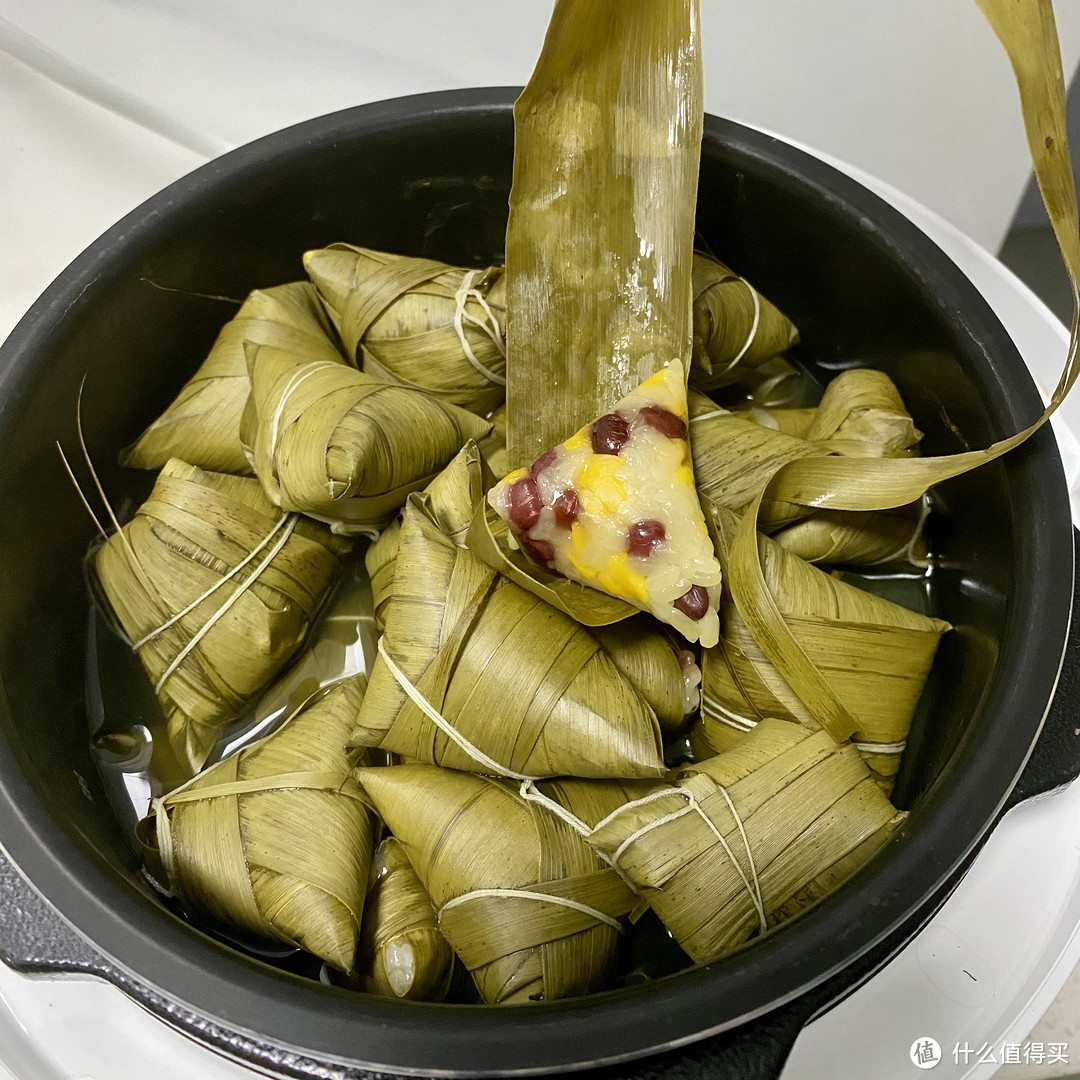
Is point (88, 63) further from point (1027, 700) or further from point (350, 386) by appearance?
point (1027, 700)

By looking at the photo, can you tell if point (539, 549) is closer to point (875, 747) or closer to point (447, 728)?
point (447, 728)

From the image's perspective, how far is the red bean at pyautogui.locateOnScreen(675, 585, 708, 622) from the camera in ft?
2.81

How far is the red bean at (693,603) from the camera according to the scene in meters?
0.86

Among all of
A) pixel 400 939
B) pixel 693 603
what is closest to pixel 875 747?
pixel 693 603

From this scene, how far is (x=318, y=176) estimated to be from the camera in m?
1.05

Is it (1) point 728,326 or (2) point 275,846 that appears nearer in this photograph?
(2) point 275,846

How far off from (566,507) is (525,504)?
4 cm

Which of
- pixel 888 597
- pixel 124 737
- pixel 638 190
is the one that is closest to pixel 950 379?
pixel 888 597

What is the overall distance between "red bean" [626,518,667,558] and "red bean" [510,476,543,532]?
98mm

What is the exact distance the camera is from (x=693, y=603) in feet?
2.81

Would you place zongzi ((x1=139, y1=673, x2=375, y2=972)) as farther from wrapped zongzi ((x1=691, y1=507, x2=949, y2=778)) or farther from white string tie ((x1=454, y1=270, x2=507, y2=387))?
white string tie ((x1=454, y1=270, x2=507, y2=387))

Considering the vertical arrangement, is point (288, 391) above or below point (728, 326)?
below

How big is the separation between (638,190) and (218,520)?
0.61m

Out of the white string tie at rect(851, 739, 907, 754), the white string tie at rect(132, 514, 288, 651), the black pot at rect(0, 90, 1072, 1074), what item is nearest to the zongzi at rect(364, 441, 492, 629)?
the white string tie at rect(132, 514, 288, 651)
